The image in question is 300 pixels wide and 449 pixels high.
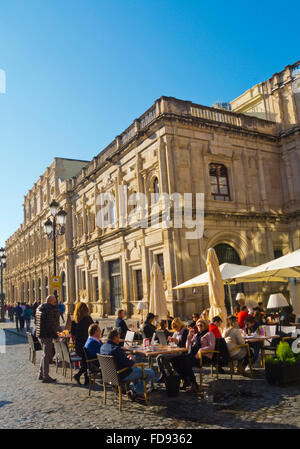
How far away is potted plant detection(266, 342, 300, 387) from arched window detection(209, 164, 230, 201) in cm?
1476

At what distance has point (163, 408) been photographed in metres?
6.05

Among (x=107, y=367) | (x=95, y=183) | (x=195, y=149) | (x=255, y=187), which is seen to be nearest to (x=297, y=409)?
(x=107, y=367)

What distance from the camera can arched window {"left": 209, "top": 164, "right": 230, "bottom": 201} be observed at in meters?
21.4

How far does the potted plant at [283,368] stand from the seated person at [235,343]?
34.4 inches

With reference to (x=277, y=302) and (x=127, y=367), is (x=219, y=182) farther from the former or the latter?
(x=127, y=367)

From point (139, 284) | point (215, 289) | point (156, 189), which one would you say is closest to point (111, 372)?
point (215, 289)

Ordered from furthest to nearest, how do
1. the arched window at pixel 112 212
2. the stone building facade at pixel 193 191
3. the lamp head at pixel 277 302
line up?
the arched window at pixel 112 212 < the stone building facade at pixel 193 191 < the lamp head at pixel 277 302

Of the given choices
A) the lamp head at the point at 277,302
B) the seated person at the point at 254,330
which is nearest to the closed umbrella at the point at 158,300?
the lamp head at the point at 277,302

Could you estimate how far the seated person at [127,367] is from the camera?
636 cm

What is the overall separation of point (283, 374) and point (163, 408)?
2.24 m

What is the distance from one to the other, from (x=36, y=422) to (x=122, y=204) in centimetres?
1903

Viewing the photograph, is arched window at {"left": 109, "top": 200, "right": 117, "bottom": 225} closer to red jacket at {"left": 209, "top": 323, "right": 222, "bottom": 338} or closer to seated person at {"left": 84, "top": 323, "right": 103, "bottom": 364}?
red jacket at {"left": 209, "top": 323, "right": 222, "bottom": 338}

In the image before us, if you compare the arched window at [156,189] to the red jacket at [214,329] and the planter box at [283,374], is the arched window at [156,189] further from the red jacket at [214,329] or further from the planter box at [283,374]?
the planter box at [283,374]
